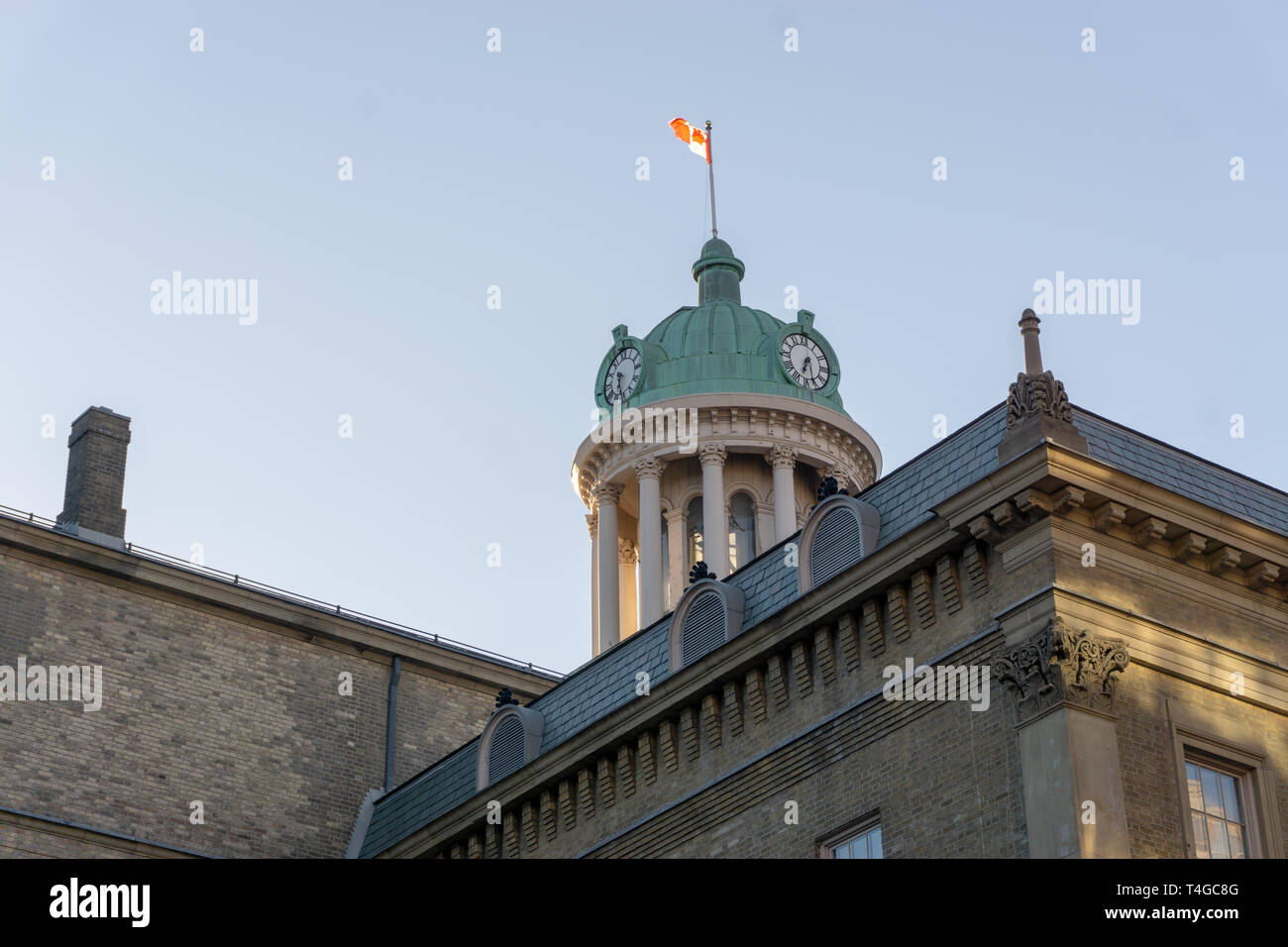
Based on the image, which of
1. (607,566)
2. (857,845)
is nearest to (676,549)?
(607,566)

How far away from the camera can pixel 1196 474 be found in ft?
103

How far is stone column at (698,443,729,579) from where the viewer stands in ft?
172

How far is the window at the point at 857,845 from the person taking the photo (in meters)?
30.1

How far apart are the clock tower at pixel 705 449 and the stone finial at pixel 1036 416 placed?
23.2 meters

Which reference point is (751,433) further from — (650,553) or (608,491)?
(608,491)

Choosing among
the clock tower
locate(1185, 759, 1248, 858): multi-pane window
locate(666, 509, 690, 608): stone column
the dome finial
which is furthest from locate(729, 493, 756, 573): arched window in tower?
locate(1185, 759, 1248, 858): multi-pane window

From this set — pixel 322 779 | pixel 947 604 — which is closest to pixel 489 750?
pixel 322 779

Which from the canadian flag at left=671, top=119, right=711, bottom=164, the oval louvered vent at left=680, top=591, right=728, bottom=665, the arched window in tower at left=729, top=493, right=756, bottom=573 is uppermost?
the canadian flag at left=671, top=119, right=711, bottom=164

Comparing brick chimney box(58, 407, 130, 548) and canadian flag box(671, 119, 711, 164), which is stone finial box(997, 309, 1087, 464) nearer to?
brick chimney box(58, 407, 130, 548)

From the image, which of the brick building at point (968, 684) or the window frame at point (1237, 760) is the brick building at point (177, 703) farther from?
the window frame at point (1237, 760)

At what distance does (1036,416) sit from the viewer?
28609 mm

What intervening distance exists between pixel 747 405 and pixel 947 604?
2497 centimetres

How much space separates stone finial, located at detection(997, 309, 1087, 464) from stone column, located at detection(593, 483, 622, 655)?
27251 mm
